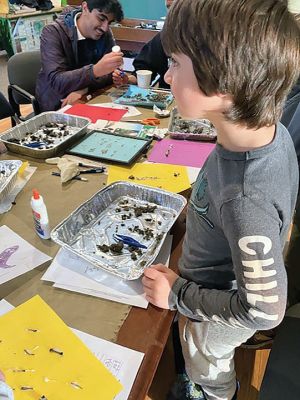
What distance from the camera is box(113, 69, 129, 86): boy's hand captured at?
6.52 feet

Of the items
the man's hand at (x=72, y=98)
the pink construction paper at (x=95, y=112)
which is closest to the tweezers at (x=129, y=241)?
the pink construction paper at (x=95, y=112)

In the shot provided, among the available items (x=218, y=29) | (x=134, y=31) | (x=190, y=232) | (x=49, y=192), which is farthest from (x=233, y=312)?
(x=134, y=31)

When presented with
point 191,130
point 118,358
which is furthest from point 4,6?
point 118,358

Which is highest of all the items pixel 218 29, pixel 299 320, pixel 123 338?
pixel 218 29

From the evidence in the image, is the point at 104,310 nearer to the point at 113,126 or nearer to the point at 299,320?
the point at 299,320

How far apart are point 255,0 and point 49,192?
0.82 m

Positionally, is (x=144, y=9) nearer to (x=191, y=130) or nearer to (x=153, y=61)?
(x=153, y=61)

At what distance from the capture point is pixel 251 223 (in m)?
0.58

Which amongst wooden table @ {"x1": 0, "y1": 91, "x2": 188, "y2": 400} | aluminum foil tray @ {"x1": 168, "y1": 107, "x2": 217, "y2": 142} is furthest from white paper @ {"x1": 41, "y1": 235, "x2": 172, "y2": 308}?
aluminum foil tray @ {"x1": 168, "y1": 107, "x2": 217, "y2": 142}

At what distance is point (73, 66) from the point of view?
2.11 meters

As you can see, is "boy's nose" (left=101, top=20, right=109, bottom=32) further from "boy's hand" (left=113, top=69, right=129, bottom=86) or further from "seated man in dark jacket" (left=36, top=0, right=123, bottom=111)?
"boy's hand" (left=113, top=69, right=129, bottom=86)

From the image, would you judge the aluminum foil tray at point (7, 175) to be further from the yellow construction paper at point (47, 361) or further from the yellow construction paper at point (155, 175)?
the yellow construction paper at point (47, 361)

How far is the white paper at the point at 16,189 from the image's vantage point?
1.08 metres

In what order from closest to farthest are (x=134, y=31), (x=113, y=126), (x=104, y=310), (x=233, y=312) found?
(x=233, y=312) < (x=104, y=310) < (x=113, y=126) < (x=134, y=31)
